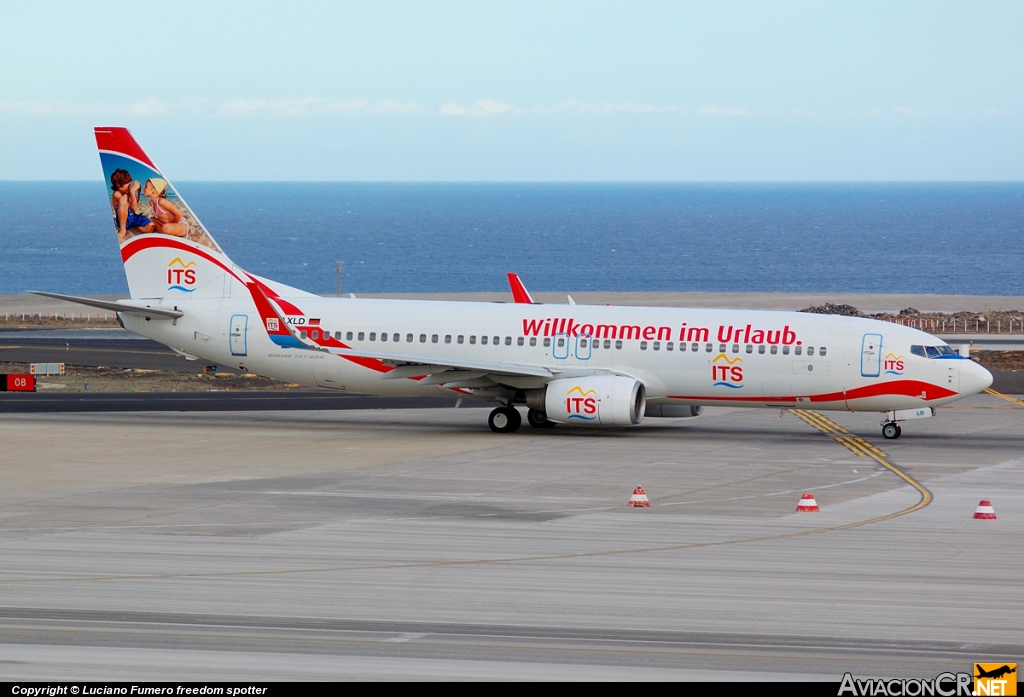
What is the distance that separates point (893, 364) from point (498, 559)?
67.2 ft

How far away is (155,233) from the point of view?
43.9m

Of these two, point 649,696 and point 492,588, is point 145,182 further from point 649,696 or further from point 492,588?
point 649,696

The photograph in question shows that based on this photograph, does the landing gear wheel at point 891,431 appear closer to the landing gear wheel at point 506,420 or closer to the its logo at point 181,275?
the landing gear wheel at point 506,420

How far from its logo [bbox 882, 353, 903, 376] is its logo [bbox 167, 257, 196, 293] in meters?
22.4

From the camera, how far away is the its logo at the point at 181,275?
43594 millimetres

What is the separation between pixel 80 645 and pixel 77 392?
36.6 m

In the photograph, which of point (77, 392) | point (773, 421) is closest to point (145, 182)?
point (77, 392)

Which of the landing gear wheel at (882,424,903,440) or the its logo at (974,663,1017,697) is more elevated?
the its logo at (974,663,1017,697)

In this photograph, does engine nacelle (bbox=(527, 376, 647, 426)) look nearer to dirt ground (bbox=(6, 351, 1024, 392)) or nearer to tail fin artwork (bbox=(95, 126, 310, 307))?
tail fin artwork (bbox=(95, 126, 310, 307))

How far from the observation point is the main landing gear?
3997 centimetres

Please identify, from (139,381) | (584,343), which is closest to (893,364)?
(584,343)

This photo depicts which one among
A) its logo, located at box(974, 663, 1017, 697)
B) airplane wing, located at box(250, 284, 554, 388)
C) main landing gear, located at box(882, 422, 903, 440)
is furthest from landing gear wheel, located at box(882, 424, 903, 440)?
its logo, located at box(974, 663, 1017, 697)

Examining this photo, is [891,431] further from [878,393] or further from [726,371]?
[726,371]

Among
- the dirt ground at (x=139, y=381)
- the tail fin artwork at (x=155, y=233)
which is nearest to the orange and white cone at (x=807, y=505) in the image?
the tail fin artwork at (x=155, y=233)
